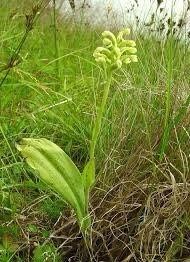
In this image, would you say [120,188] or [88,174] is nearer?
[88,174]

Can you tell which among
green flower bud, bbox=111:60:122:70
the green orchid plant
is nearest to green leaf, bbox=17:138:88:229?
the green orchid plant

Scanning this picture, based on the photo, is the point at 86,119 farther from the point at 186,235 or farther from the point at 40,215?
the point at 186,235

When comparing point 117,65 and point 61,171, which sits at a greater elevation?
point 117,65

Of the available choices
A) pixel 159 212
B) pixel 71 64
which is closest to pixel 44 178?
pixel 159 212

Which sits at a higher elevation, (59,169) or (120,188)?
(59,169)

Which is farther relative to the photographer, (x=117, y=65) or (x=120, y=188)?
(x=120, y=188)

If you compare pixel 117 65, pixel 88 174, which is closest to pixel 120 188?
pixel 88 174

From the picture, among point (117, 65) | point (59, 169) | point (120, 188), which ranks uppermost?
point (117, 65)

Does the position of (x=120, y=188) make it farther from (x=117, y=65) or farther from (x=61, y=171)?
(x=117, y=65)

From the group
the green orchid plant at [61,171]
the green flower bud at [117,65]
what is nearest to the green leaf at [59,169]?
the green orchid plant at [61,171]
